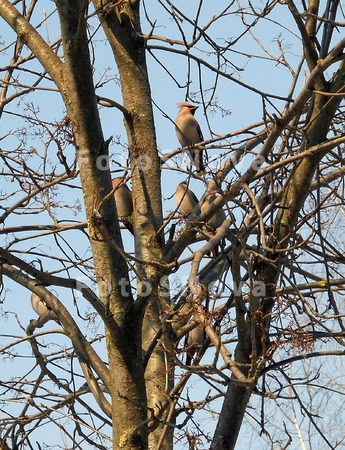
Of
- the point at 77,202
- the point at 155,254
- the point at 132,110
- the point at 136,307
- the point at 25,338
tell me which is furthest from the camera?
the point at 77,202

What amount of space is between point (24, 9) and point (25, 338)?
2.04 meters

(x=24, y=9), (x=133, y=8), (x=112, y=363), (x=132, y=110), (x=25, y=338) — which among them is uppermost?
(x=24, y=9)

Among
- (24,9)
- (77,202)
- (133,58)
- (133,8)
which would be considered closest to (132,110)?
(133,58)

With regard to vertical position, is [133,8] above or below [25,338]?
above

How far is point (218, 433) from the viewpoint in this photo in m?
3.97

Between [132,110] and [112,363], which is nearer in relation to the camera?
[112,363]

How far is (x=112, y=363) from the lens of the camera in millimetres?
3732

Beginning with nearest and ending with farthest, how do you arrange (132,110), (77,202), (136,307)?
(136,307) → (132,110) → (77,202)

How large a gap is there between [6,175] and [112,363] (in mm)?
1800

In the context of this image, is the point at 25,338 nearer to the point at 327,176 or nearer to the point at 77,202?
the point at 77,202

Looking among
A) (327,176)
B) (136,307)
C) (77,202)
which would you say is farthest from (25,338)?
(327,176)

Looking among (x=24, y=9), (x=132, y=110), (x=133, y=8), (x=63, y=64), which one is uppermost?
(x=24, y=9)

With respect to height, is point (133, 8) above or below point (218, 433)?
above

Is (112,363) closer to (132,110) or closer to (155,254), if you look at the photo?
(155,254)
